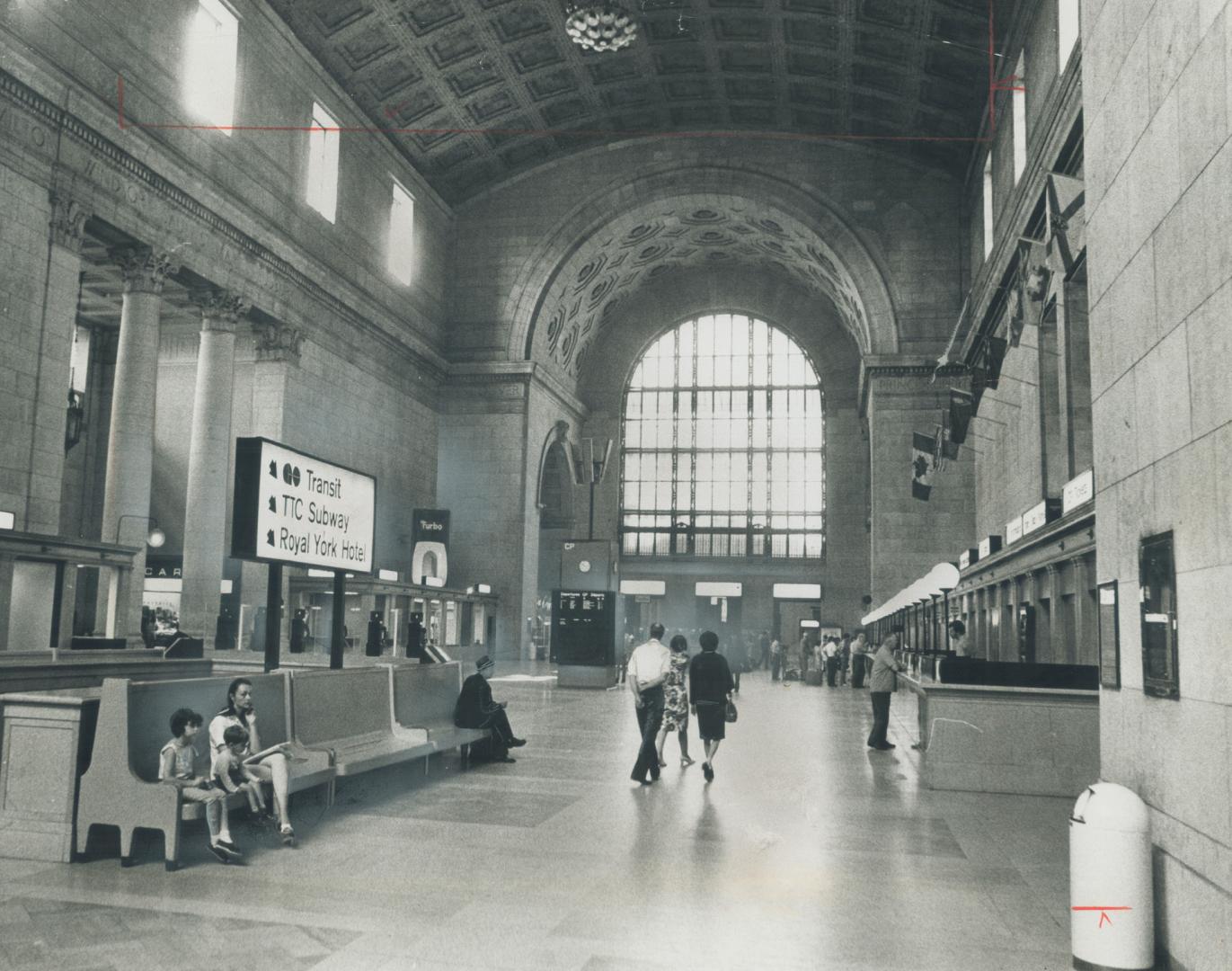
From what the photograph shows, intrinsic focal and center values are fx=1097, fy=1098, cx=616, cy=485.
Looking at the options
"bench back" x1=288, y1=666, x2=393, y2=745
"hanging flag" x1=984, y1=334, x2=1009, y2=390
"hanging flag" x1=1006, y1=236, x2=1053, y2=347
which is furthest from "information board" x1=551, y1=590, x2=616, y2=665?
"bench back" x1=288, y1=666, x2=393, y2=745

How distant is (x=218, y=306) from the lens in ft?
76.8

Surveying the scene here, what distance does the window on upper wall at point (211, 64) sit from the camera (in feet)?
71.2

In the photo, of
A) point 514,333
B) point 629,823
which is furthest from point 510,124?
point 629,823

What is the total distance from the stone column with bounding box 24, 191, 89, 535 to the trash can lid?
16.9 m

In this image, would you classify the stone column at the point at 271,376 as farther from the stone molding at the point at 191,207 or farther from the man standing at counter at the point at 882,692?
the man standing at counter at the point at 882,692

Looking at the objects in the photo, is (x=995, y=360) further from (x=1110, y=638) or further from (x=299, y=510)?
(x=1110, y=638)

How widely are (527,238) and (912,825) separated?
29.1 meters

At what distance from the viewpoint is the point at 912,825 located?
8.27m

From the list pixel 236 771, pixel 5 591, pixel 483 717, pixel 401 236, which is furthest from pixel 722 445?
pixel 236 771

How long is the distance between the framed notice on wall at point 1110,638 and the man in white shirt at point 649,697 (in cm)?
456

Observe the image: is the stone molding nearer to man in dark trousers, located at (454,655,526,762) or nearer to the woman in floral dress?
man in dark trousers, located at (454,655,526,762)

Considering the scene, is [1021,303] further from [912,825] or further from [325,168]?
[325,168]

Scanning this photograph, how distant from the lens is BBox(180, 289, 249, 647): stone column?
892 inches

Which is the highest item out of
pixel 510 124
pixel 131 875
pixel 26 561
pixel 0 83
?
pixel 510 124
